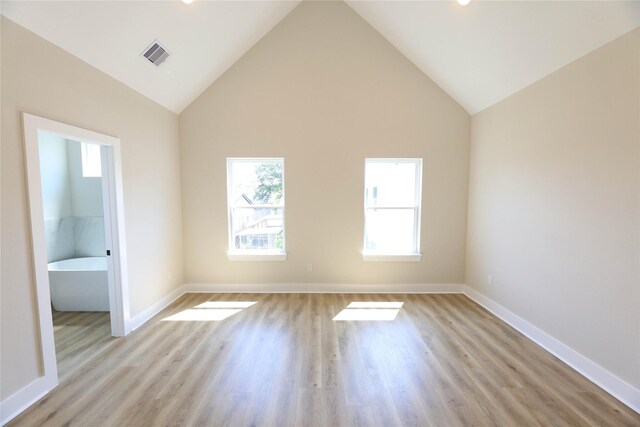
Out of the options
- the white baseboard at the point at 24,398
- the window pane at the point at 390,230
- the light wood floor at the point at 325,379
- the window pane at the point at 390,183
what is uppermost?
the window pane at the point at 390,183

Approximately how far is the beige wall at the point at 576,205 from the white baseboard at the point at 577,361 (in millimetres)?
55

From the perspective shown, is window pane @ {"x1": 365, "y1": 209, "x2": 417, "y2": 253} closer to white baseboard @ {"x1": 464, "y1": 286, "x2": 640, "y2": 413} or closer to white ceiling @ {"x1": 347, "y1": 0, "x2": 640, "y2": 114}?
white baseboard @ {"x1": 464, "y1": 286, "x2": 640, "y2": 413}

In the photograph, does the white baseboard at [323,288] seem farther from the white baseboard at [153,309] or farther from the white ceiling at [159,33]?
the white ceiling at [159,33]

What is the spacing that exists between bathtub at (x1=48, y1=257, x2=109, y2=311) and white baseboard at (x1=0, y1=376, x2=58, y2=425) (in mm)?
1492

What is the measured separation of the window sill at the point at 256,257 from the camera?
4.05 metres

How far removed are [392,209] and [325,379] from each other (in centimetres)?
267

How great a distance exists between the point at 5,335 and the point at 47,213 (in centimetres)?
318

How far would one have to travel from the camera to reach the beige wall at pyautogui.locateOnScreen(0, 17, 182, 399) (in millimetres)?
1746

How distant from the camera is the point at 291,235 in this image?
4039 millimetres

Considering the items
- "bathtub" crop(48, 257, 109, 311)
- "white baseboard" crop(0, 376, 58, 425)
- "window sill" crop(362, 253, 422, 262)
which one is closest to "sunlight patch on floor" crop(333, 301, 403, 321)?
"window sill" crop(362, 253, 422, 262)

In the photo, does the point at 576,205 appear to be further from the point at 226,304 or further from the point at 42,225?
the point at 42,225

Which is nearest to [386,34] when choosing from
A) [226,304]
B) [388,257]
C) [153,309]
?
[388,257]

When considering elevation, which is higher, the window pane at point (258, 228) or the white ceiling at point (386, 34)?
the white ceiling at point (386, 34)

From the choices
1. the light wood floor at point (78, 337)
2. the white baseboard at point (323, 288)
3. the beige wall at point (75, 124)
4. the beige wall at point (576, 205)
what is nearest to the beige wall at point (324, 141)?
the white baseboard at point (323, 288)
